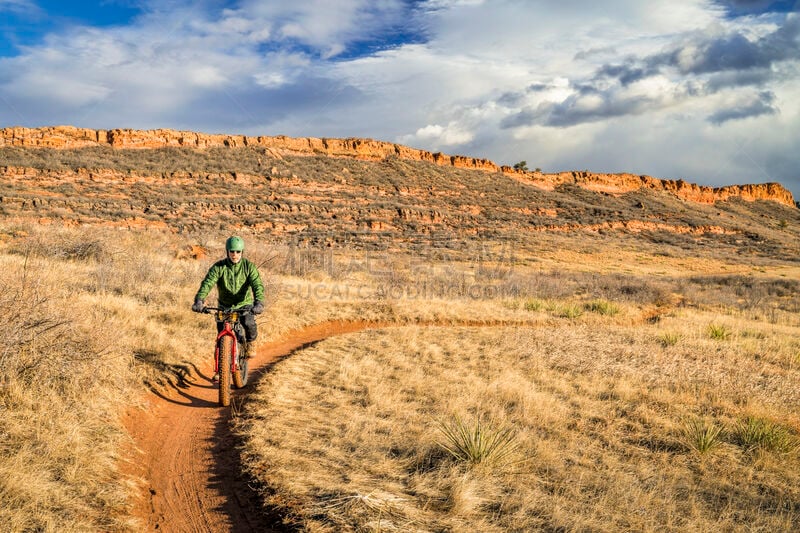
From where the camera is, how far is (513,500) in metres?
3.94

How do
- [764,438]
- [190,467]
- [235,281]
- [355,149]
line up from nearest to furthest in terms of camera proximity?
1. [190,467]
2. [764,438]
3. [235,281]
4. [355,149]

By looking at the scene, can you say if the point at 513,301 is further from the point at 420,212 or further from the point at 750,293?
the point at 420,212

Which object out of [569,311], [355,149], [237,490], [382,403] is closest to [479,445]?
[382,403]

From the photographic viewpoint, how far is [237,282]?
625 centimetres

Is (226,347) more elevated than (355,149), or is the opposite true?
(355,149)

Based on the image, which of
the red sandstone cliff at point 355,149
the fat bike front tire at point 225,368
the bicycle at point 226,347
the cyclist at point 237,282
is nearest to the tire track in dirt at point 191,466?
the fat bike front tire at point 225,368

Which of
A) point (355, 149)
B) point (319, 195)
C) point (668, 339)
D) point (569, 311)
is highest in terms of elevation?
point (355, 149)

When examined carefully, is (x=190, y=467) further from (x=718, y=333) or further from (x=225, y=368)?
(x=718, y=333)

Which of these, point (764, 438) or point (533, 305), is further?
point (533, 305)

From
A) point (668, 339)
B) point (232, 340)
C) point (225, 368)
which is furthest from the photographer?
point (668, 339)

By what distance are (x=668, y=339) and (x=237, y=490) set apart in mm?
A: 10055

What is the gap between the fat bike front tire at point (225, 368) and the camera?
236 inches

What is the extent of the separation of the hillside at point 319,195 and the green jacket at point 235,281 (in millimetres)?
24684

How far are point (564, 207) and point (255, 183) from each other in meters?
39.5
